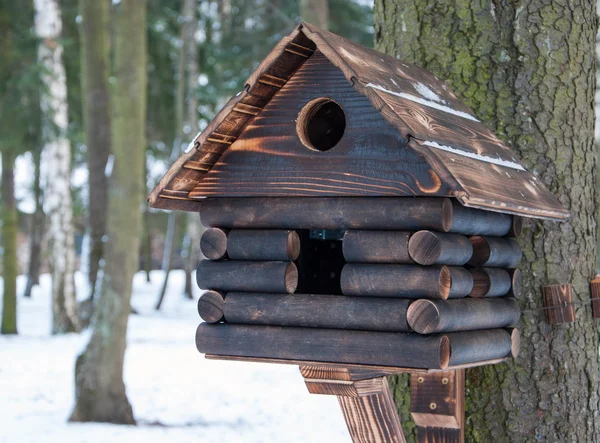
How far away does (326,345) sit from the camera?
2.48 m

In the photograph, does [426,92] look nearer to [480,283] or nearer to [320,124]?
[320,124]

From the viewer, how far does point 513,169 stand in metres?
2.74

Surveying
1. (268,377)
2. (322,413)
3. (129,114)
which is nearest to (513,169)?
(129,114)

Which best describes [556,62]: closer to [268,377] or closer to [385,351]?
[385,351]

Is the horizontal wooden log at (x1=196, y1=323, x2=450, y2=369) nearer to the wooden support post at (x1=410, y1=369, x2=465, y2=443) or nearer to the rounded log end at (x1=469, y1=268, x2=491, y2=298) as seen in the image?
the rounded log end at (x1=469, y1=268, x2=491, y2=298)

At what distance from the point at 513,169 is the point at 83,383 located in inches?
243

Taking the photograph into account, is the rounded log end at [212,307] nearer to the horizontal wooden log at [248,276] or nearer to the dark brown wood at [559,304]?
the horizontal wooden log at [248,276]

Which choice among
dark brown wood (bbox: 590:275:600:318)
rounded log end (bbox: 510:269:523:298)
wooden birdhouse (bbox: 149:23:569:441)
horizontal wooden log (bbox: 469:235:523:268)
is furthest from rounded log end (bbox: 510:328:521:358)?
dark brown wood (bbox: 590:275:600:318)

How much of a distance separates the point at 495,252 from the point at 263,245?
793 mm

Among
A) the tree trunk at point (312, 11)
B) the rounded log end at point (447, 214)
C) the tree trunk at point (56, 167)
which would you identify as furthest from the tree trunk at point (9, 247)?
the rounded log end at point (447, 214)

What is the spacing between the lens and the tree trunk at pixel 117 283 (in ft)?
25.7

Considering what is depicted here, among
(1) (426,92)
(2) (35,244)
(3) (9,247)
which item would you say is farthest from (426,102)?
(2) (35,244)

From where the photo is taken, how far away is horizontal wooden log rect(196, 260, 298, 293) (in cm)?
259

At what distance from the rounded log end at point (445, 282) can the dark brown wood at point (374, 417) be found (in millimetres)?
460
